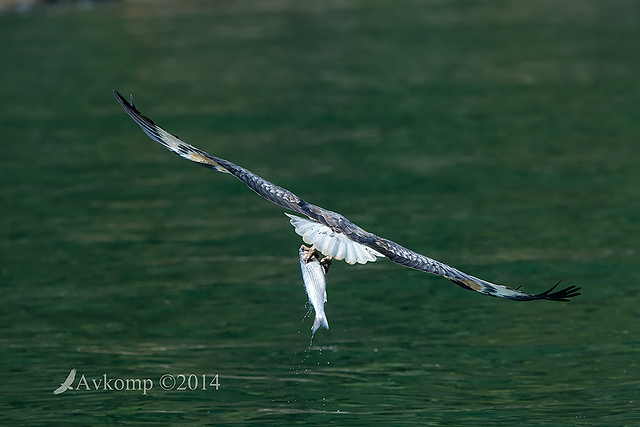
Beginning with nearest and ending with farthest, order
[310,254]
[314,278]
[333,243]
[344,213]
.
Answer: [333,243], [314,278], [310,254], [344,213]

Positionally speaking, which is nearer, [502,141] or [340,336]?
[340,336]

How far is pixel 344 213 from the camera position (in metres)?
16.8

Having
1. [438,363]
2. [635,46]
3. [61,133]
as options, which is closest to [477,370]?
[438,363]

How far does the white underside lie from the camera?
26.2 ft

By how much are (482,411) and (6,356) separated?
5.13m

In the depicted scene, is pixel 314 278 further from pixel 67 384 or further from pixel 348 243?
pixel 67 384

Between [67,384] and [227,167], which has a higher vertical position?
[227,167]

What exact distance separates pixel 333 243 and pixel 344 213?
8655mm

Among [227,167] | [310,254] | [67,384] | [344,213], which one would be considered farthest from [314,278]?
[344,213]

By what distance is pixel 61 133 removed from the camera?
76.9ft

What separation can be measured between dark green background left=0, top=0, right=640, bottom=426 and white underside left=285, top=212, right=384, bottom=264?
2283mm

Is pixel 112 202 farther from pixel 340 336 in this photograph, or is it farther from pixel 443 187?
pixel 340 336

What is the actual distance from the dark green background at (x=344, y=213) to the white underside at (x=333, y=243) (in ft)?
7.49

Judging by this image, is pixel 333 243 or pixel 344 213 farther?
pixel 344 213
